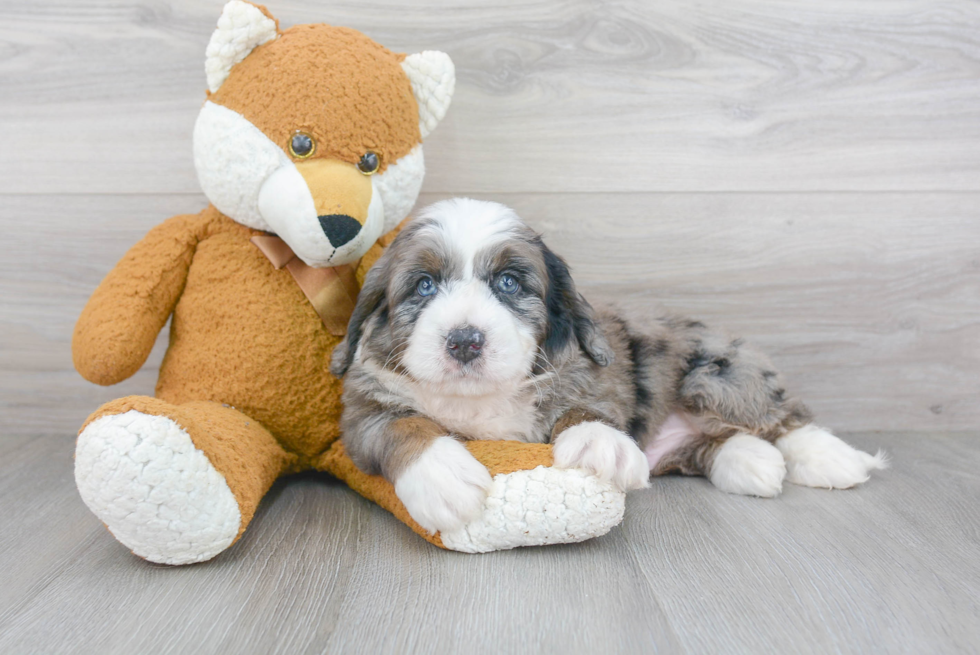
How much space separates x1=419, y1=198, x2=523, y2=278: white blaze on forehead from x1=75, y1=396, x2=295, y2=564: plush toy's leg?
Result: 68 centimetres

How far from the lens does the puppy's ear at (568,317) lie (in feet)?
5.89

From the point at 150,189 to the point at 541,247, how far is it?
1443 millimetres

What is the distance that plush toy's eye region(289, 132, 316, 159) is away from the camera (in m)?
1.76

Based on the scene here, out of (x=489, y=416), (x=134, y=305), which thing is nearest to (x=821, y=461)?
(x=489, y=416)

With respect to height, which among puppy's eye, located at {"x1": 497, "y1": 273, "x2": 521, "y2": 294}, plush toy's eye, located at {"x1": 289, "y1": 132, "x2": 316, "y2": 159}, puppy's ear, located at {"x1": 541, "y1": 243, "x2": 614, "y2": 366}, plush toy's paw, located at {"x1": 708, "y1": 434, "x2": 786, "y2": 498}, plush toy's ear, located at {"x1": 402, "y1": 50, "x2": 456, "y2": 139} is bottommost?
plush toy's paw, located at {"x1": 708, "y1": 434, "x2": 786, "y2": 498}

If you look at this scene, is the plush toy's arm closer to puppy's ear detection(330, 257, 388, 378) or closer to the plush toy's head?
the plush toy's head

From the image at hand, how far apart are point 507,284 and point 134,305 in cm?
97

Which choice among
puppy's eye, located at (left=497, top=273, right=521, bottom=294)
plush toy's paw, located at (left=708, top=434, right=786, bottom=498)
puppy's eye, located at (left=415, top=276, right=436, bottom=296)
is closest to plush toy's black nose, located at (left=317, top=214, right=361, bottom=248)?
puppy's eye, located at (left=415, top=276, right=436, bottom=296)

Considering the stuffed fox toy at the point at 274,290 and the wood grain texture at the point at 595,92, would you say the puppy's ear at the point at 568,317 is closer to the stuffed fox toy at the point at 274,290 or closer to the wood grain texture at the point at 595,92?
the stuffed fox toy at the point at 274,290

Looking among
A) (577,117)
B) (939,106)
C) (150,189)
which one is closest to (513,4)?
(577,117)

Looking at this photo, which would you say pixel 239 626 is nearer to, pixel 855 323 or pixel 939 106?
pixel 855 323

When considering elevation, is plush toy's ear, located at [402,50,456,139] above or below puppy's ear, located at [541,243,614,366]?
above

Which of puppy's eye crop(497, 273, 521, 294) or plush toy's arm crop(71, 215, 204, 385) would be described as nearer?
puppy's eye crop(497, 273, 521, 294)

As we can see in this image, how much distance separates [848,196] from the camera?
254 cm
